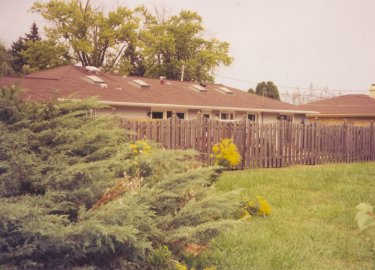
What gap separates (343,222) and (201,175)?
2844 millimetres

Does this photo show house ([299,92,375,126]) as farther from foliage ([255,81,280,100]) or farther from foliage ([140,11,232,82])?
foliage ([140,11,232,82])

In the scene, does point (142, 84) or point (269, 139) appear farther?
point (142, 84)

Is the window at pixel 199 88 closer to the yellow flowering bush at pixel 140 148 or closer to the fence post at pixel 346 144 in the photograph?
the fence post at pixel 346 144

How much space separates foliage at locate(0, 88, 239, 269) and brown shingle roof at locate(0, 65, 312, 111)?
14.3 metres

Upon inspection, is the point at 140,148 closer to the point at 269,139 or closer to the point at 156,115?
the point at 269,139

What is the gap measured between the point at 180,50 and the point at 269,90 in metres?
11.1

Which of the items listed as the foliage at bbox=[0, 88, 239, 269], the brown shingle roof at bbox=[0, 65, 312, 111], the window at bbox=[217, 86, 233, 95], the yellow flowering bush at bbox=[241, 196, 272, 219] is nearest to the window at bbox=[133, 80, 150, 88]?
the brown shingle roof at bbox=[0, 65, 312, 111]

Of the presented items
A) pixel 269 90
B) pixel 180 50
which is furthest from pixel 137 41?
pixel 269 90

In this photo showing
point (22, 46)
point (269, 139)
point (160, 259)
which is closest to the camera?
point (160, 259)

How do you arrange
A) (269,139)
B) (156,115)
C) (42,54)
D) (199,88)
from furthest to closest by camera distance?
1. (42,54)
2. (199,88)
3. (156,115)
4. (269,139)

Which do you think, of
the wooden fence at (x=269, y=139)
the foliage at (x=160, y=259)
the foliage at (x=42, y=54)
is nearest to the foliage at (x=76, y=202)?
the foliage at (x=160, y=259)

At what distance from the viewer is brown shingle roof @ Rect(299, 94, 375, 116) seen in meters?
32.7

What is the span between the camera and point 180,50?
45.3 meters

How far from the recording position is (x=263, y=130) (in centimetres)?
1327
